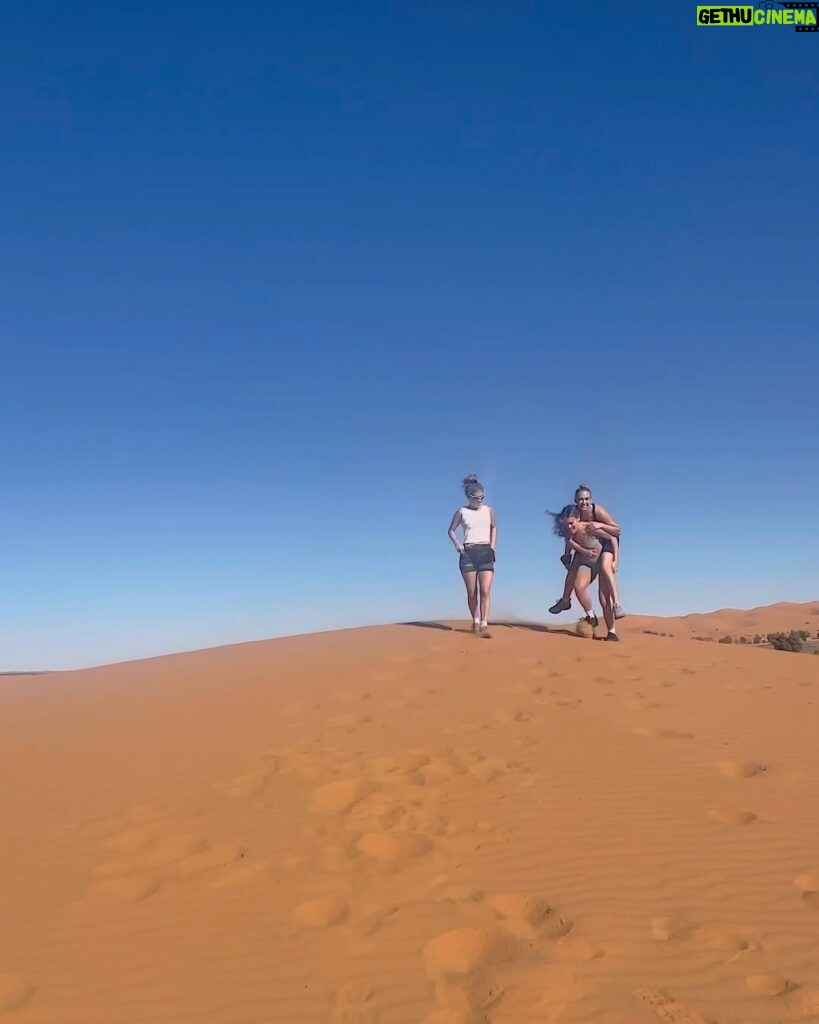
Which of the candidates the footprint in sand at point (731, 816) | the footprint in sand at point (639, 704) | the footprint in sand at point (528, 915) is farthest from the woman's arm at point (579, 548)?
the footprint in sand at point (528, 915)

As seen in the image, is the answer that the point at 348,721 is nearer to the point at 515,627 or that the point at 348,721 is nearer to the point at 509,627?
the point at 509,627

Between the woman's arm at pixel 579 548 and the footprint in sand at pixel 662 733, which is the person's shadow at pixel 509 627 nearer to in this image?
the woman's arm at pixel 579 548

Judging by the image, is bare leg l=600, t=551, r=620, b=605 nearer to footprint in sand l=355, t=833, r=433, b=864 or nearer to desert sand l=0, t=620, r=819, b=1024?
desert sand l=0, t=620, r=819, b=1024

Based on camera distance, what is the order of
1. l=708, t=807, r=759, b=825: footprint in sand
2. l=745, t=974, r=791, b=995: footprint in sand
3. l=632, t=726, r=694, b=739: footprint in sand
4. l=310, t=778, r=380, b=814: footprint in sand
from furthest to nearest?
l=632, t=726, r=694, b=739: footprint in sand
l=310, t=778, r=380, b=814: footprint in sand
l=708, t=807, r=759, b=825: footprint in sand
l=745, t=974, r=791, b=995: footprint in sand

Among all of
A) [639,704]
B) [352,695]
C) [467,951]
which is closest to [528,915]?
[467,951]

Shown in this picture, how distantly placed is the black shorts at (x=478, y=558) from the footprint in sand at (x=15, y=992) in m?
7.56

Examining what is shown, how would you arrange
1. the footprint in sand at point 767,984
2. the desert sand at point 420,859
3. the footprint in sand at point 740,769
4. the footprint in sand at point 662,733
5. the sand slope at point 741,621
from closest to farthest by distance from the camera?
1. the footprint in sand at point 767,984
2. the desert sand at point 420,859
3. the footprint in sand at point 740,769
4. the footprint in sand at point 662,733
5. the sand slope at point 741,621

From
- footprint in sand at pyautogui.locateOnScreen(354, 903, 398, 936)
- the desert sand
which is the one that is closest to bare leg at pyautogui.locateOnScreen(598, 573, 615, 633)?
the desert sand

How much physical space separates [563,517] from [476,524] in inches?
55.7

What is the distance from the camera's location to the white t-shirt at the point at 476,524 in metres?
10.0

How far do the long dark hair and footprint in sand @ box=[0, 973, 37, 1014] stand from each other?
8.49 metres

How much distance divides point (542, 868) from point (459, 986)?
3.44ft

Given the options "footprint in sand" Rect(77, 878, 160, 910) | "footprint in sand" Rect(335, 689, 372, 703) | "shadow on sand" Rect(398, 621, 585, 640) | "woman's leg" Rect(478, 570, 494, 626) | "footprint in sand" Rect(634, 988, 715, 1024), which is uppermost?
"woman's leg" Rect(478, 570, 494, 626)

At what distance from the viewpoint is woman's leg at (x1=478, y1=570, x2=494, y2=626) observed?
1006 cm
